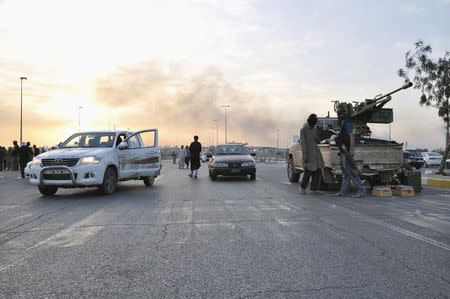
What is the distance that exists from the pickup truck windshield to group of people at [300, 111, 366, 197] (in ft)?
17.7

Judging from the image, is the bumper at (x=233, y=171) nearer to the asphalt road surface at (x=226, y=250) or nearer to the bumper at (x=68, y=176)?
the bumper at (x=68, y=176)

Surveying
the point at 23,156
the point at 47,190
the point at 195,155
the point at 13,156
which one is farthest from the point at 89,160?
the point at 13,156

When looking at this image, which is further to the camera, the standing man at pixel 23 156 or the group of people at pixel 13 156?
the group of people at pixel 13 156

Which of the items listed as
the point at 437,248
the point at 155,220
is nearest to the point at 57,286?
the point at 155,220

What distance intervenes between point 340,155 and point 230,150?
8.16m

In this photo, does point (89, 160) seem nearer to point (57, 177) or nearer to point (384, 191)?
point (57, 177)

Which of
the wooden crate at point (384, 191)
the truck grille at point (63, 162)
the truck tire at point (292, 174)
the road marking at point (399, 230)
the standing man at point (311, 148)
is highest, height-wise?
the standing man at point (311, 148)

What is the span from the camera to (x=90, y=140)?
537 inches

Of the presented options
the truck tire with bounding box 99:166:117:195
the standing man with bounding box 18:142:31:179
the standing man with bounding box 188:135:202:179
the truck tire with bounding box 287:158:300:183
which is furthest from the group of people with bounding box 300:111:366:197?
the standing man with bounding box 18:142:31:179

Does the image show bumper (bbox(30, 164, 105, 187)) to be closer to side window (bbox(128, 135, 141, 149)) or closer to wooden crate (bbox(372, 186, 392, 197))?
side window (bbox(128, 135, 141, 149))

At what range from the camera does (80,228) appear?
7238mm

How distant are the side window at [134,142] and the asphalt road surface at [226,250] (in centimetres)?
430

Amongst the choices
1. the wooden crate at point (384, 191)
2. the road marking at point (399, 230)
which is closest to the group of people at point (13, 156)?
the wooden crate at point (384, 191)

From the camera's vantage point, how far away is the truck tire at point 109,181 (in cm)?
1238
